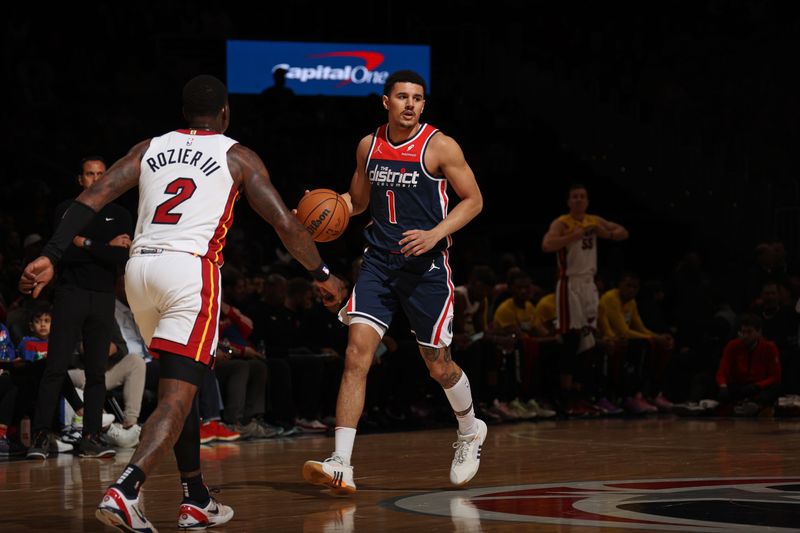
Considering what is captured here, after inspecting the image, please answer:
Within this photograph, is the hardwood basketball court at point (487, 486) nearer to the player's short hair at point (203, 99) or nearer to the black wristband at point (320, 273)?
the black wristband at point (320, 273)

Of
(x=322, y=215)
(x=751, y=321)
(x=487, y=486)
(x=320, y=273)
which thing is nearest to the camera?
(x=320, y=273)

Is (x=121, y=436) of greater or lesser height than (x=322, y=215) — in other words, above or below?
below

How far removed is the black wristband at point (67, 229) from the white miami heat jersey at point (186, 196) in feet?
0.67

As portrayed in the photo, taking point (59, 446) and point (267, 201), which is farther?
point (59, 446)

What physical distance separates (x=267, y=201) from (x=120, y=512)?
131 centimetres

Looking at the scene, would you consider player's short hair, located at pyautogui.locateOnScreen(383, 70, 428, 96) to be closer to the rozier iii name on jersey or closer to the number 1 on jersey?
the number 1 on jersey

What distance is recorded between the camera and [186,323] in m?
4.43

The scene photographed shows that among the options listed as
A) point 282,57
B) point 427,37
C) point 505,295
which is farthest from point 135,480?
point 427,37

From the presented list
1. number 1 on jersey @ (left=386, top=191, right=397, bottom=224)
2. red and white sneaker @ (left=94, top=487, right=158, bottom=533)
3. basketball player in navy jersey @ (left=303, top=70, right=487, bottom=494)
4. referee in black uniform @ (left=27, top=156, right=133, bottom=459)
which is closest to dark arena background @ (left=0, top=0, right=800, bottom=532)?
referee in black uniform @ (left=27, top=156, right=133, bottom=459)

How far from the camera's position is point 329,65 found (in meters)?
18.9

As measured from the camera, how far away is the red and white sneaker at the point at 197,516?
4.55m

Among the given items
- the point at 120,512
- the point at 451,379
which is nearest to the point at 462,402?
the point at 451,379

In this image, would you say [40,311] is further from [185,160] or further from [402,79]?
[185,160]

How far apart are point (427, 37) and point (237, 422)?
11.8 meters
